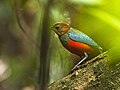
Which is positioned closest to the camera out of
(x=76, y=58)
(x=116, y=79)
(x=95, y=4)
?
(x=95, y=4)

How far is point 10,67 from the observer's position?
5.43 metres

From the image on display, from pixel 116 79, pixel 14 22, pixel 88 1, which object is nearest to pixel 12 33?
pixel 14 22

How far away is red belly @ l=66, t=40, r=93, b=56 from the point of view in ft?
9.77

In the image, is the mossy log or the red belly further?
the red belly

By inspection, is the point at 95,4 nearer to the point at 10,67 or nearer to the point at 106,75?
the point at 106,75

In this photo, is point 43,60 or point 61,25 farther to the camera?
point 61,25

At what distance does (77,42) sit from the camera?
3080 millimetres

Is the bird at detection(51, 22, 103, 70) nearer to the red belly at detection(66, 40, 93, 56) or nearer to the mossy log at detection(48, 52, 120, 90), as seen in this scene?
the red belly at detection(66, 40, 93, 56)

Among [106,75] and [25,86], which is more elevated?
[25,86]

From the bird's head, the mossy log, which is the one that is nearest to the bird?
the bird's head

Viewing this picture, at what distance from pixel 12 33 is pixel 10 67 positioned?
20.2 inches

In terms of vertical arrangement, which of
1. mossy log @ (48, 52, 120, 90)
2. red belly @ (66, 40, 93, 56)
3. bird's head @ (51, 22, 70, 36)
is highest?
bird's head @ (51, 22, 70, 36)

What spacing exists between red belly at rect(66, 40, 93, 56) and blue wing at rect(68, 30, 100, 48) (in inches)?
1.4

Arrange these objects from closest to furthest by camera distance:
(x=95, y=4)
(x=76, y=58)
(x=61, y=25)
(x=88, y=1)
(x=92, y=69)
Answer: (x=95, y=4) → (x=88, y=1) → (x=92, y=69) → (x=61, y=25) → (x=76, y=58)
